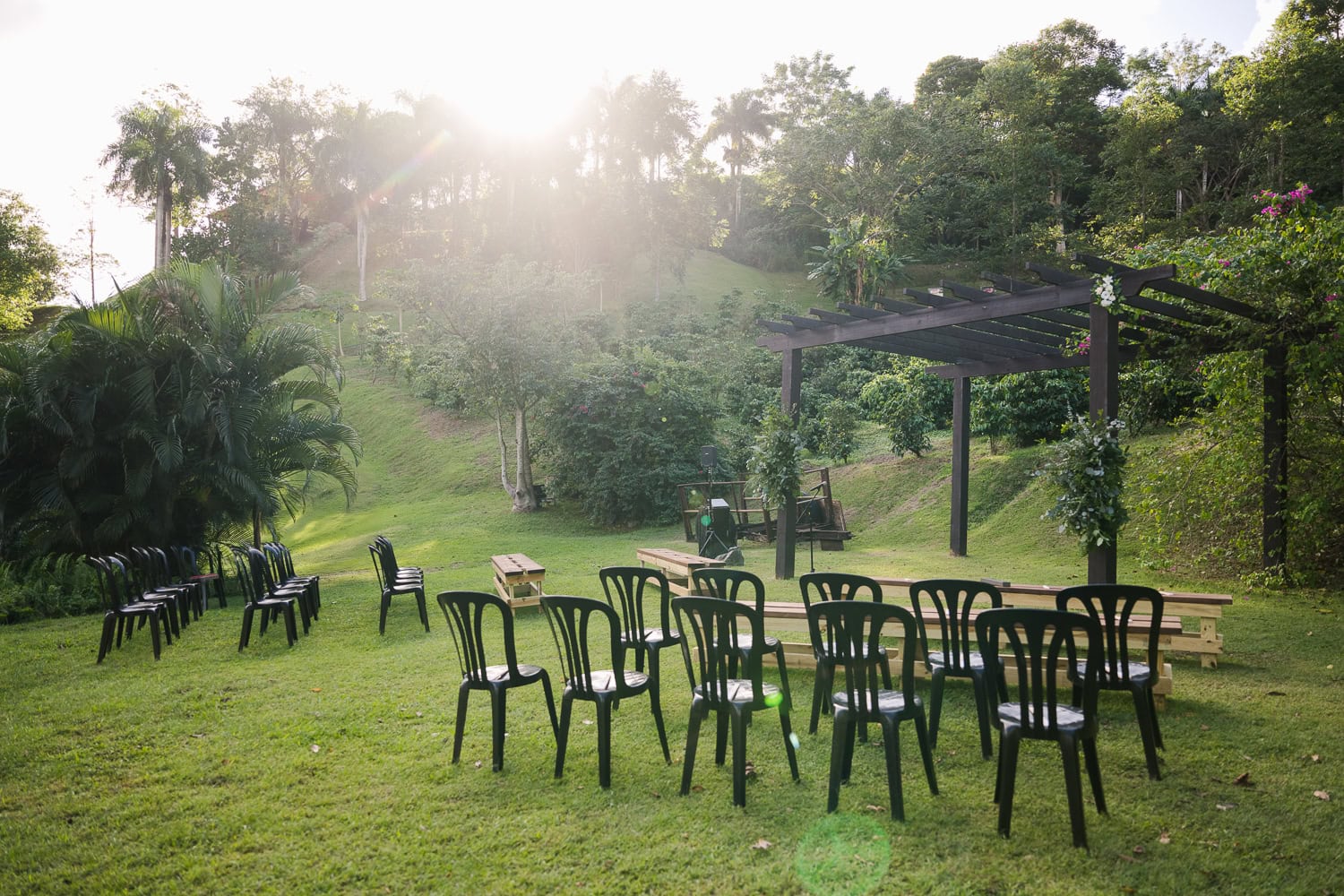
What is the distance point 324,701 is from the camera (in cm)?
580

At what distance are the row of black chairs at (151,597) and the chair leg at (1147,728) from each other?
779cm

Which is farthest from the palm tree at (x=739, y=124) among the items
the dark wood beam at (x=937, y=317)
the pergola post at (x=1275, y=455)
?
the pergola post at (x=1275, y=455)

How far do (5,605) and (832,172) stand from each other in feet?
111

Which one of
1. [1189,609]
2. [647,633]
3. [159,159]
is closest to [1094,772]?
[647,633]

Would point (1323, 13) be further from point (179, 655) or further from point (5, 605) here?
point (5, 605)

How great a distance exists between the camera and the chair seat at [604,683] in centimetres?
424

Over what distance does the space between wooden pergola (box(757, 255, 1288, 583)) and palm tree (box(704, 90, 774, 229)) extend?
4339 centimetres

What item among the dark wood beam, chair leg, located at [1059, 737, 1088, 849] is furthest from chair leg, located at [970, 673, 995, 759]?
the dark wood beam

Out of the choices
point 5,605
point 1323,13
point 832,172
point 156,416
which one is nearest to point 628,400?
point 156,416

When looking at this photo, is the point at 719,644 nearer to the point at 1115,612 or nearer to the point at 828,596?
the point at 828,596

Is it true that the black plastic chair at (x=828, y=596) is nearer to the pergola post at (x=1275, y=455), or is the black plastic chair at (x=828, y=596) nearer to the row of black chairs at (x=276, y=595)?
the row of black chairs at (x=276, y=595)

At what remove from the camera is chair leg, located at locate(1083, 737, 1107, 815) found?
11.3ft

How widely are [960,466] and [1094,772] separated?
9.52 m

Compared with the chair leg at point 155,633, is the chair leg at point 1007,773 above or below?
above
